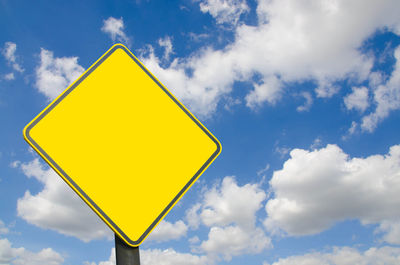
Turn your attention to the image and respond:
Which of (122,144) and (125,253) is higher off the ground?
(122,144)

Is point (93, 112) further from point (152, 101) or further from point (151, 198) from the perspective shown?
point (151, 198)

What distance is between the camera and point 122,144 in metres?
1.70

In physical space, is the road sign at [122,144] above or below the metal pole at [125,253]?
above

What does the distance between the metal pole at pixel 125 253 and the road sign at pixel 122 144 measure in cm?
8

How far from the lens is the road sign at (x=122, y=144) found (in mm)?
1566

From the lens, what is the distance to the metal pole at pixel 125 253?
5.27 feet

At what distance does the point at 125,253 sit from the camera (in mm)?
1606

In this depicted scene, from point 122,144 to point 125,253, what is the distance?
65cm

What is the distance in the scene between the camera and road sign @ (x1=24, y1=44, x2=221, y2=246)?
5.14 feet

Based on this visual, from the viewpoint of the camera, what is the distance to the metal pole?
63.2 inches

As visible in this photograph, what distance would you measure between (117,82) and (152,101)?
28 centimetres

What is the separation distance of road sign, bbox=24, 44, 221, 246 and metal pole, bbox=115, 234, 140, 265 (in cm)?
8

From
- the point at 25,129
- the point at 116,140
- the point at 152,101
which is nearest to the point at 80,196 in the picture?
the point at 116,140

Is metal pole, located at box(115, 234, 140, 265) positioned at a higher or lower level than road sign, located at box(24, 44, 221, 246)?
lower
